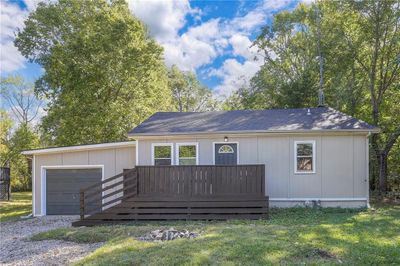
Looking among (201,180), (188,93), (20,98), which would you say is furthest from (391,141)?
(20,98)

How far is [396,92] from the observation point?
1524cm

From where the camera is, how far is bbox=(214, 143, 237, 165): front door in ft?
38.5

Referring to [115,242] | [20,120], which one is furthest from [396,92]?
[20,120]

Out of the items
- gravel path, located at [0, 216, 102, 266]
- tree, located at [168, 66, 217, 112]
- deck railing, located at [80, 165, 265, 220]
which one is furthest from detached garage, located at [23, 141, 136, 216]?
tree, located at [168, 66, 217, 112]

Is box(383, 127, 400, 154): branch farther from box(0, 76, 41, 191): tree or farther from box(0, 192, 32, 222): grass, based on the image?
box(0, 76, 41, 191): tree

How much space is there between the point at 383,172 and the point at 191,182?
30.0ft

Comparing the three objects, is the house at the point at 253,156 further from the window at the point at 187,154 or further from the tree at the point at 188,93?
the tree at the point at 188,93

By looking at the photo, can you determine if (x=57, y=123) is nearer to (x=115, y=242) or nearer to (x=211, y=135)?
(x=211, y=135)

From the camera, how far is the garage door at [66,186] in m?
12.6

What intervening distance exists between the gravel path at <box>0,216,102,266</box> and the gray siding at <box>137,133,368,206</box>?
20.3ft

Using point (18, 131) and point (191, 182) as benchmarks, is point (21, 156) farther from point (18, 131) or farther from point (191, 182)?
point (191, 182)

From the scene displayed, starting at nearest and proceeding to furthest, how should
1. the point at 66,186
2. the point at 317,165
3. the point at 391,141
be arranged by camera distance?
1. the point at 317,165
2. the point at 66,186
3. the point at 391,141

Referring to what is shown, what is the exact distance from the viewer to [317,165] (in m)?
11.4

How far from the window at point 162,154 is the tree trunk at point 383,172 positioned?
30.4 ft
